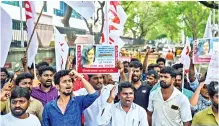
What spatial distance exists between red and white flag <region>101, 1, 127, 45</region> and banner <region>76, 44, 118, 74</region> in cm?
267

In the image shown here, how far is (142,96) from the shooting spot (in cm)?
543

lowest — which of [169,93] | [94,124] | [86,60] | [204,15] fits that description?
[94,124]

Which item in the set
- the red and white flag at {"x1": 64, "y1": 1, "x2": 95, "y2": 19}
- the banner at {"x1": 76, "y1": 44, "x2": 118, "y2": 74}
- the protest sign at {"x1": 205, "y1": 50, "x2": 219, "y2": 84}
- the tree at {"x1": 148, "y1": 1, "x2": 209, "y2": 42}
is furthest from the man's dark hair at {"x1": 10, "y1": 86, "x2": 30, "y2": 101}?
the tree at {"x1": 148, "y1": 1, "x2": 209, "y2": 42}

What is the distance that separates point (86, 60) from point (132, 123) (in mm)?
1105

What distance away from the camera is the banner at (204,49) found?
552 centimetres

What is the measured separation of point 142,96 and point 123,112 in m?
1.01

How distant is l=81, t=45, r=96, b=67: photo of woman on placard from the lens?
5.07 metres

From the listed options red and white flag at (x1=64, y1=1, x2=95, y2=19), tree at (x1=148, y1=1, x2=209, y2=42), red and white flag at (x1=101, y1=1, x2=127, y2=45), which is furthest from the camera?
tree at (x1=148, y1=1, x2=209, y2=42)

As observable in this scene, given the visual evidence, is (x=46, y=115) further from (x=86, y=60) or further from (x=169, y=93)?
(x=169, y=93)

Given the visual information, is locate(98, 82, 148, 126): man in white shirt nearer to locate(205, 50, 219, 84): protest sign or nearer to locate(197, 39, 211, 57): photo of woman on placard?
locate(205, 50, 219, 84): protest sign

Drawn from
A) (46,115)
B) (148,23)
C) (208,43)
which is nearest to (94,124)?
(46,115)

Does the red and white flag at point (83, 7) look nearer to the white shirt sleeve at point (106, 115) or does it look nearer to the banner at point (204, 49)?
the banner at point (204, 49)

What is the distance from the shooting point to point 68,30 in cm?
1698

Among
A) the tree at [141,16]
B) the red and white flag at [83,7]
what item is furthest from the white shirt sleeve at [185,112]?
the tree at [141,16]
